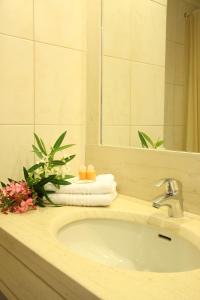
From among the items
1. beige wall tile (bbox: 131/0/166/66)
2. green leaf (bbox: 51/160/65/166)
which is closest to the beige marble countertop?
green leaf (bbox: 51/160/65/166)

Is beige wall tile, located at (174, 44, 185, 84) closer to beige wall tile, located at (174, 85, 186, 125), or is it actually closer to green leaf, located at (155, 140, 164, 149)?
beige wall tile, located at (174, 85, 186, 125)

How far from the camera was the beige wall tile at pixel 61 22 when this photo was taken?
3.84 feet

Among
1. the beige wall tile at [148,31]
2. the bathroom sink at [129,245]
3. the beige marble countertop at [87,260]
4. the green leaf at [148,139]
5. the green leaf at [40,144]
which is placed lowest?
the bathroom sink at [129,245]

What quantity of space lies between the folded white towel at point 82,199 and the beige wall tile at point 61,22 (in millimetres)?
621

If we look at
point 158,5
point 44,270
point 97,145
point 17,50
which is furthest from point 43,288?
point 158,5

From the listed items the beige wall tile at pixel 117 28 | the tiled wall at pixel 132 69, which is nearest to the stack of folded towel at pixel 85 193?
the tiled wall at pixel 132 69

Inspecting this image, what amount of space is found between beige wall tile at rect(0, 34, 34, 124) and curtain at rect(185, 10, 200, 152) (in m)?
0.58

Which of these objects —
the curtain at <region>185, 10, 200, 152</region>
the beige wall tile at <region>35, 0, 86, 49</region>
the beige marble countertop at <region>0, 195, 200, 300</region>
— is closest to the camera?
the beige marble countertop at <region>0, 195, 200, 300</region>

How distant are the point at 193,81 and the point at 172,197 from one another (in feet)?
1.20

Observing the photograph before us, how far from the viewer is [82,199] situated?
1020 millimetres

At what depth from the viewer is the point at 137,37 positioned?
115cm

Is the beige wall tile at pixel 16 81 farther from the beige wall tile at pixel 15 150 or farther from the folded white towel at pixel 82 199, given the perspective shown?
the folded white towel at pixel 82 199

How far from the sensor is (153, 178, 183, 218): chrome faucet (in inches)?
34.4

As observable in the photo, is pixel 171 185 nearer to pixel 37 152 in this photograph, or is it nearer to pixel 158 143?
pixel 158 143
